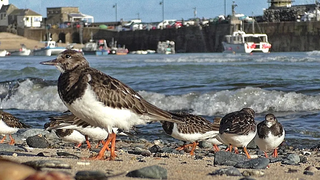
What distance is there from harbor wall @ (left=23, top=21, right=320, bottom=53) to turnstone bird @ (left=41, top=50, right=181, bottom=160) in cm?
6833

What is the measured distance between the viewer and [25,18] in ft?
375

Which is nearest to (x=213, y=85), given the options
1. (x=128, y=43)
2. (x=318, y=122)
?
(x=318, y=122)

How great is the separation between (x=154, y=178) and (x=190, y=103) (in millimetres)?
11275

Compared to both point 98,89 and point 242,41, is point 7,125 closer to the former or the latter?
point 98,89

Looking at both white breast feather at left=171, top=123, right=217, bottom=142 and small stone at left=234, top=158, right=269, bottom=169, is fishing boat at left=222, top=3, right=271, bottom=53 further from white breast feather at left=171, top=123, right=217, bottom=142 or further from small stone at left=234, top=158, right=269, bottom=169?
Answer: small stone at left=234, top=158, right=269, bottom=169

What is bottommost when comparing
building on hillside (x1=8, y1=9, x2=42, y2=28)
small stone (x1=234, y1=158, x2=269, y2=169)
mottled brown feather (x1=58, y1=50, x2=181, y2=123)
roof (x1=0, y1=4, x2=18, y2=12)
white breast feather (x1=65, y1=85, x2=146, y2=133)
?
small stone (x1=234, y1=158, x2=269, y2=169)

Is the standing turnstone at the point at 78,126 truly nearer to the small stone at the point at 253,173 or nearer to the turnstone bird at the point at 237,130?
the turnstone bird at the point at 237,130

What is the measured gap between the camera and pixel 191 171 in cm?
523

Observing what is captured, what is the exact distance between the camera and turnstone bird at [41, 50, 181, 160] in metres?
5.59

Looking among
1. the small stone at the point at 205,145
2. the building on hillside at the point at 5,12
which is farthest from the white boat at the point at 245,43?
the small stone at the point at 205,145

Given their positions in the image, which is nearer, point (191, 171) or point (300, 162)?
point (191, 171)

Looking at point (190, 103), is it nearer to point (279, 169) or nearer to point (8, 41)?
point (279, 169)

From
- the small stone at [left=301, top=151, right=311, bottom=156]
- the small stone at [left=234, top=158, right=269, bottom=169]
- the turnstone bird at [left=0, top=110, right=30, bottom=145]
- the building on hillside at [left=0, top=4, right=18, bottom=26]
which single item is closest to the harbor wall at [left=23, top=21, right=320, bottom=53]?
the building on hillside at [left=0, top=4, right=18, bottom=26]

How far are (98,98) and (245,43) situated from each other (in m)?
64.3
